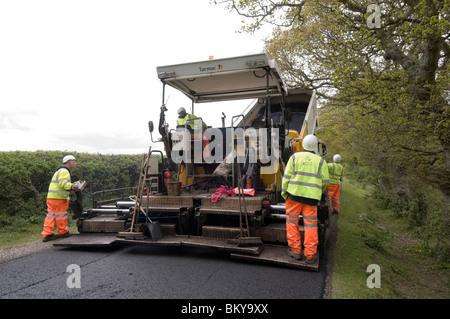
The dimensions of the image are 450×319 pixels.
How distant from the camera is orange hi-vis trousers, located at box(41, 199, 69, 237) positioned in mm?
5141

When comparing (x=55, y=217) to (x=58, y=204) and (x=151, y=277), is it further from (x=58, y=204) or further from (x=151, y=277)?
(x=151, y=277)

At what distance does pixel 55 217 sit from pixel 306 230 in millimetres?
4247

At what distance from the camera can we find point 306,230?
3830 mm

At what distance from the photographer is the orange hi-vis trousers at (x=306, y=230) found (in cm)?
375

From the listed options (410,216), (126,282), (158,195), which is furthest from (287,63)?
(126,282)

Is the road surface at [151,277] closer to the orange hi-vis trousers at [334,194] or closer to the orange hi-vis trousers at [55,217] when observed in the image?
the orange hi-vis trousers at [55,217]

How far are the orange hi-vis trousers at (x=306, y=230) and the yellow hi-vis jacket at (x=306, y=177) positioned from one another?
0.58 ft

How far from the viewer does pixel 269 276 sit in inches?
136

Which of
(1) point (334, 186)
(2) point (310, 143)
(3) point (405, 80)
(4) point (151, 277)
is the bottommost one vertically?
(4) point (151, 277)

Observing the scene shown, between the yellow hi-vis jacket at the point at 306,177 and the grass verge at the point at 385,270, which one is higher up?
the yellow hi-vis jacket at the point at 306,177

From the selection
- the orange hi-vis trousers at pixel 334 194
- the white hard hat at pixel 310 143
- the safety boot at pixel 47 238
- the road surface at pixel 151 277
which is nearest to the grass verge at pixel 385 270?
the road surface at pixel 151 277

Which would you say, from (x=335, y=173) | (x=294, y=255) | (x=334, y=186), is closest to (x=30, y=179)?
(x=294, y=255)
